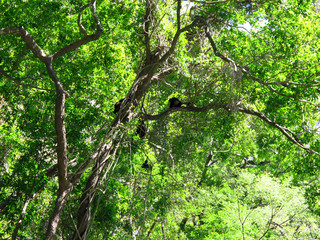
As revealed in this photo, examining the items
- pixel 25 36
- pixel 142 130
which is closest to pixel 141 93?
pixel 142 130

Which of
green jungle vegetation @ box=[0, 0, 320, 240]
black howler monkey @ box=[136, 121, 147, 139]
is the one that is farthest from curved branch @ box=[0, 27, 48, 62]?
black howler monkey @ box=[136, 121, 147, 139]

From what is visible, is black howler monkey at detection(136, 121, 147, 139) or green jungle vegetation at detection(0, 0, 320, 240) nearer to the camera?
green jungle vegetation at detection(0, 0, 320, 240)

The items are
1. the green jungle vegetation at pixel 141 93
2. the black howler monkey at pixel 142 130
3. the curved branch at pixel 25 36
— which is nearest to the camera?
the curved branch at pixel 25 36

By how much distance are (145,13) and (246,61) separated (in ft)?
6.85

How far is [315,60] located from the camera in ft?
17.5

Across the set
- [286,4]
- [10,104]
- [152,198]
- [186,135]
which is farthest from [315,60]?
[10,104]

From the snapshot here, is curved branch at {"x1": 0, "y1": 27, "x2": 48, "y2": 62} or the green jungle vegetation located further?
the green jungle vegetation

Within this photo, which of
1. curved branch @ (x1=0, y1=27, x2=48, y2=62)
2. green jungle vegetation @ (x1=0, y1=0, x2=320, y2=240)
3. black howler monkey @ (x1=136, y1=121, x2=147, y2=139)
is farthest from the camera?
black howler monkey @ (x1=136, y1=121, x2=147, y2=139)

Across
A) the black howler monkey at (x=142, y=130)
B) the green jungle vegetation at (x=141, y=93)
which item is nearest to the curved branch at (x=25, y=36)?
the green jungle vegetation at (x=141, y=93)

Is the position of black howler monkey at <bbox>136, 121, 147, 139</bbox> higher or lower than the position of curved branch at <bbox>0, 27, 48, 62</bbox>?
higher

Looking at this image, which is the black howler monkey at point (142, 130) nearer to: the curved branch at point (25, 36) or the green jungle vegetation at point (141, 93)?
the green jungle vegetation at point (141, 93)

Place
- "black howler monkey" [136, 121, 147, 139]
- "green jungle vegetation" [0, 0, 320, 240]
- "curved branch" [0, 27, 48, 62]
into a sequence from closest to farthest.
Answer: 1. "curved branch" [0, 27, 48, 62]
2. "green jungle vegetation" [0, 0, 320, 240]
3. "black howler monkey" [136, 121, 147, 139]

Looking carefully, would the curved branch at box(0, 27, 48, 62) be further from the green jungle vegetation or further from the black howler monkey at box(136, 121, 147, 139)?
the black howler monkey at box(136, 121, 147, 139)

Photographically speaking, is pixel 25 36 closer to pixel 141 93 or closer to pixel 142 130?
pixel 141 93
